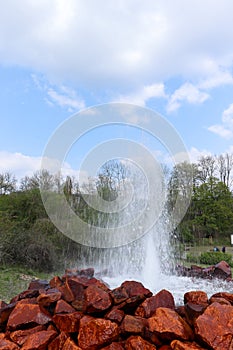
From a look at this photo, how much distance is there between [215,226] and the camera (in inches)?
720

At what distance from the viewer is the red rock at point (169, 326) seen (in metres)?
2.46

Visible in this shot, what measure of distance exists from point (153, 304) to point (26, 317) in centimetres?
107

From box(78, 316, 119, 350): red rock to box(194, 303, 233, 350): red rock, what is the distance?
0.61 meters

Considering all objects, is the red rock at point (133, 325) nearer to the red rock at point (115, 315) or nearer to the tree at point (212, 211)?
the red rock at point (115, 315)

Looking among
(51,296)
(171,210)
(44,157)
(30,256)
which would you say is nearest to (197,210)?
(171,210)

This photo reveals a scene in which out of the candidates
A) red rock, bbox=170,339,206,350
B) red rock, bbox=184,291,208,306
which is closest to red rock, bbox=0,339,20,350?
red rock, bbox=170,339,206,350

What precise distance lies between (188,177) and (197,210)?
8.20 meters

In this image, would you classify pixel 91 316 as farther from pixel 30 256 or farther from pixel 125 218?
→ pixel 30 256

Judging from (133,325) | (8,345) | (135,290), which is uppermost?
(135,290)

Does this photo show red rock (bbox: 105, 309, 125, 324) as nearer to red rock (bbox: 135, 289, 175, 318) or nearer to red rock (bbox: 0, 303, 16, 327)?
red rock (bbox: 135, 289, 175, 318)

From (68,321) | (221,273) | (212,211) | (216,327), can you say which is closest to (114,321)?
(68,321)

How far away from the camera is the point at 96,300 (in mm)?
2785

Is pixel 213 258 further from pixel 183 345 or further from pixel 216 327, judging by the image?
pixel 183 345

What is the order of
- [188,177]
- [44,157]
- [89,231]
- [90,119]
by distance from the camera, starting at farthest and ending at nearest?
[188,177] < [89,231] < [44,157] < [90,119]
